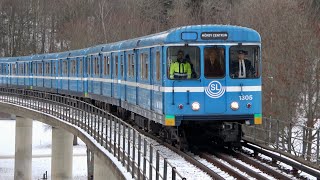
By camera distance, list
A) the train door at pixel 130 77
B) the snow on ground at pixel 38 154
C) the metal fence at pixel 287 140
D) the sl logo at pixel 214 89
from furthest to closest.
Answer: the snow on ground at pixel 38 154
the train door at pixel 130 77
the sl logo at pixel 214 89
the metal fence at pixel 287 140

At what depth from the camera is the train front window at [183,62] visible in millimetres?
16438

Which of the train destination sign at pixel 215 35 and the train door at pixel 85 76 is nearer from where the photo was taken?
the train destination sign at pixel 215 35

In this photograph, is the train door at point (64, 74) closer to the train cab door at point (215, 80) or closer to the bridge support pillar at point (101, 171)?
the bridge support pillar at point (101, 171)

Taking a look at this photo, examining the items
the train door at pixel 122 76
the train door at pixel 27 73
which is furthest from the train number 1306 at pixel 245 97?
the train door at pixel 27 73

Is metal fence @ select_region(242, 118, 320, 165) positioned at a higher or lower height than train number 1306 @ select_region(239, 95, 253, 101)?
lower

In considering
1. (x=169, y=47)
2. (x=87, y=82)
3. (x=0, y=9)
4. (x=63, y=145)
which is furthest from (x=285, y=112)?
(x=0, y=9)

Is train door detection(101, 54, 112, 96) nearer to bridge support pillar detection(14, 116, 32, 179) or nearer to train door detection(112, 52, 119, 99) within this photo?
train door detection(112, 52, 119, 99)

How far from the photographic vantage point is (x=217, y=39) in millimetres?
16672

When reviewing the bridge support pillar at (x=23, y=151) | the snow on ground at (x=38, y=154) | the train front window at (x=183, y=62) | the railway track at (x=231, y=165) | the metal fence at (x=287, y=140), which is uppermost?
the train front window at (x=183, y=62)

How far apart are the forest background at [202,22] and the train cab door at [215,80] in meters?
13.1

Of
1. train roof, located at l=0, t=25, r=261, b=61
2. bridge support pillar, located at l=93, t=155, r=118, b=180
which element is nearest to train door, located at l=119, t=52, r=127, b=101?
bridge support pillar, located at l=93, t=155, r=118, b=180

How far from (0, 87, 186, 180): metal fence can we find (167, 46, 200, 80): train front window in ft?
6.19

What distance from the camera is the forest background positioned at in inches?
1209

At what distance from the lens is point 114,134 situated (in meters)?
17.7
